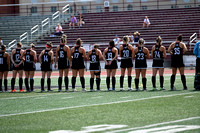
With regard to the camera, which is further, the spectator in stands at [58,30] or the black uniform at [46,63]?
the spectator in stands at [58,30]

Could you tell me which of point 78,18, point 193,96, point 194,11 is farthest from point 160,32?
point 193,96

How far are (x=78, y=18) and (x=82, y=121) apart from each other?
3321 cm

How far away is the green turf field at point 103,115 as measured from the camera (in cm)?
795

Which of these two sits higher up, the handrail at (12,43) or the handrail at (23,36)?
the handrail at (23,36)

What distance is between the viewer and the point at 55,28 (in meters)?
41.0

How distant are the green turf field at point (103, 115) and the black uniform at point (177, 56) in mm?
2548

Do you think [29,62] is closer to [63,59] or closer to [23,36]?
[63,59]

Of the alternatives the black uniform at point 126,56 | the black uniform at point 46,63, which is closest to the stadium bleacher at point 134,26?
the black uniform at point 46,63

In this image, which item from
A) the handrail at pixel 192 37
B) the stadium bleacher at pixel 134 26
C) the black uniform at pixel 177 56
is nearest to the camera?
the black uniform at pixel 177 56

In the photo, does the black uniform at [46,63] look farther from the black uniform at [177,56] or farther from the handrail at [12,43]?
the handrail at [12,43]

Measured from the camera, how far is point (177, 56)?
15906mm

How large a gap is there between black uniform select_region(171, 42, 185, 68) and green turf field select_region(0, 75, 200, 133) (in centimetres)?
255

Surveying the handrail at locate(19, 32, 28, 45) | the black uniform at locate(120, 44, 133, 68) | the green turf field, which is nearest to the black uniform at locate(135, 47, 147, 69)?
the black uniform at locate(120, 44, 133, 68)

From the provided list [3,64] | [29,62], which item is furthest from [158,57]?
[3,64]
